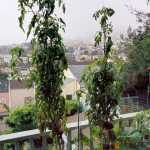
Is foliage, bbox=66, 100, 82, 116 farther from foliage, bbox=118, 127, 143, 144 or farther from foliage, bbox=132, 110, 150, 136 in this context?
foliage, bbox=132, 110, 150, 136

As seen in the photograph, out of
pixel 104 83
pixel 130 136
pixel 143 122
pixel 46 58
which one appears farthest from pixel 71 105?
pixel 143 122

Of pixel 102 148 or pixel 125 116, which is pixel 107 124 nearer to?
pixel 102 148

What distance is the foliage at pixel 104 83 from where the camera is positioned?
167 centimetres

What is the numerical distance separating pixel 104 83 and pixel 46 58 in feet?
1.26

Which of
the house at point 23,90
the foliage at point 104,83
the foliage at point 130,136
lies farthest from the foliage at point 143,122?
the house at point 23,90

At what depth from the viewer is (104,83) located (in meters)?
1.68

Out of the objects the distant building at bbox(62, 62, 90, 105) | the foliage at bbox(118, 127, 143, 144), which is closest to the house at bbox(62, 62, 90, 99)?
the distant building at bbox(62, 62, 90, 105)

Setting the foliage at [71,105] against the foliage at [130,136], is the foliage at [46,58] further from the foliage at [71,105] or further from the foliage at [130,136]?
the foliage at [130,136]

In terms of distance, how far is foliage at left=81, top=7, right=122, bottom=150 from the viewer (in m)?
1.67

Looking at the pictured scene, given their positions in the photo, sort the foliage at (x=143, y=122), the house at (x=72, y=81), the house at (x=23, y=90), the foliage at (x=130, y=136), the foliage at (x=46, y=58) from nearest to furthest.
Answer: the foliage at (x=46, y=58) → the house at (x=23, y=90) → the house at (x=72, y=81) → the foliage at (x=130, y=136) → the foliage at (x=143, y=122)

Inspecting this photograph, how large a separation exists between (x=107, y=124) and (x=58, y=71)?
0.44 m

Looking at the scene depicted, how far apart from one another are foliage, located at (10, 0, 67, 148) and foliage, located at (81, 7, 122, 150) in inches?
8.0

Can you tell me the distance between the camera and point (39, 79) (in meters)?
1.51

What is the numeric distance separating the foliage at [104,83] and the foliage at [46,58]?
0.20 m
